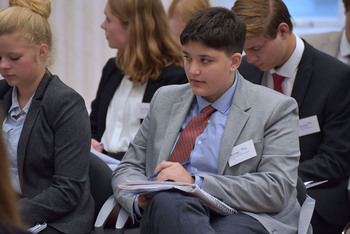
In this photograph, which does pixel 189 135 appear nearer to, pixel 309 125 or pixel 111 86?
pixel 309 125

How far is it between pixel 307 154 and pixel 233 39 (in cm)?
84

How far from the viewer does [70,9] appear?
16.9 ft

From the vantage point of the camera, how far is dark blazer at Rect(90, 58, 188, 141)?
3.61m

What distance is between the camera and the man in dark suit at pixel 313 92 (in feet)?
9.52

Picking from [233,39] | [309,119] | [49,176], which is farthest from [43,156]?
[309,119]

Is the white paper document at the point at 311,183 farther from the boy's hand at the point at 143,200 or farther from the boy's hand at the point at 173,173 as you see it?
the boy's hand at the point at 143,200

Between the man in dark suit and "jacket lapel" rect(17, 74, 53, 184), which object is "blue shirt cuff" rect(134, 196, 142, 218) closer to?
"jacket lapel" rect(17, 74, 53, 184)

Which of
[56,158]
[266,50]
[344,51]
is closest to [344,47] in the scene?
[344,51]

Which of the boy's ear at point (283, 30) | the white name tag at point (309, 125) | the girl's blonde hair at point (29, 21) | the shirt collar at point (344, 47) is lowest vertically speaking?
the white name tag at point (309, 125)

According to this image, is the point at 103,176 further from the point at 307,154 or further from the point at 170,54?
the point at 170,54

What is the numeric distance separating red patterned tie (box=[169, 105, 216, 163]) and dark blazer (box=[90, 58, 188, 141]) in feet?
3.41

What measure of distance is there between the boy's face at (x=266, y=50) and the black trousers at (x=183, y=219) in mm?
1145

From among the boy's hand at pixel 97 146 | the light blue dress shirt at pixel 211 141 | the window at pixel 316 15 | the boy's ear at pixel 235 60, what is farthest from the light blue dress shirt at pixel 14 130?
the window at pixel 316 15

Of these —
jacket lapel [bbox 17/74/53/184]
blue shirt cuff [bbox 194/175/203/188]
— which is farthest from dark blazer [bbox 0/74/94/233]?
blue shirt cuff [bbox 194/175/203/188]
